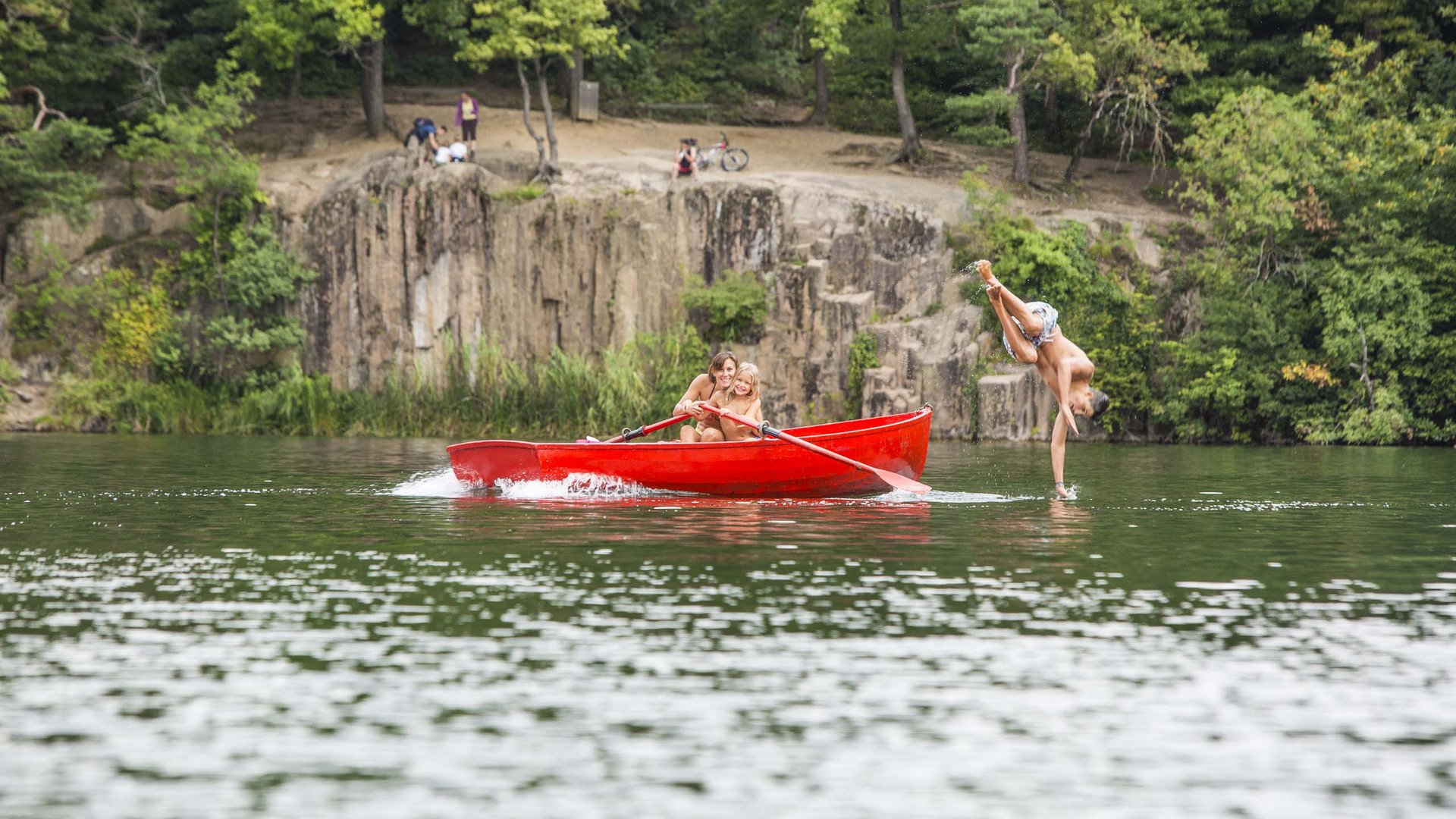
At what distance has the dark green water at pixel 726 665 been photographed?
6594mm

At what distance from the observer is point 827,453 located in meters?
17.6

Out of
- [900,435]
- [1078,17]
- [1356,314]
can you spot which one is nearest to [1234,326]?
[1356,314]

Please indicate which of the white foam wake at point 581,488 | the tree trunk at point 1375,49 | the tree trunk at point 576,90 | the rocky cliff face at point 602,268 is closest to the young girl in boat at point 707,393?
the white foam wake at point 581,488

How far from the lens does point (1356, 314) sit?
32719mm

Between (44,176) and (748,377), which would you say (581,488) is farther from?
(44,176)

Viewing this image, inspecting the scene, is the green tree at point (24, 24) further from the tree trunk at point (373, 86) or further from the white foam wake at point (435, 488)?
the white foam wake at point (435, 488)

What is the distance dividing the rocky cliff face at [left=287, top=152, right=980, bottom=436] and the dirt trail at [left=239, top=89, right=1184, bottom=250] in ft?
3.11

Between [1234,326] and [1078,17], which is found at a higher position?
[1078,17]

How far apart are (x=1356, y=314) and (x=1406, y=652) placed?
83.3 ft

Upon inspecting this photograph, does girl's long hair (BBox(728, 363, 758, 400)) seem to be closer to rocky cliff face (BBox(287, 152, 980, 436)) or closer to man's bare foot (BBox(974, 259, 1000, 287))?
man's bare foot (BBox(974, 259, 1000, 287))

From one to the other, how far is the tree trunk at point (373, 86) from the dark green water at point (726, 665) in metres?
26.2

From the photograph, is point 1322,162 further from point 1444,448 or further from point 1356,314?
point 1444,448

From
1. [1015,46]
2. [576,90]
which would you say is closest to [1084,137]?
[1015,46]

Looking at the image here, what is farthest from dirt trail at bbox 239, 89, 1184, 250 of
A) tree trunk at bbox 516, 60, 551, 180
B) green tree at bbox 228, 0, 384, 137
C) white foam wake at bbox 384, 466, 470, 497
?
white foam wake at bbox 384, 466, 470, 497
